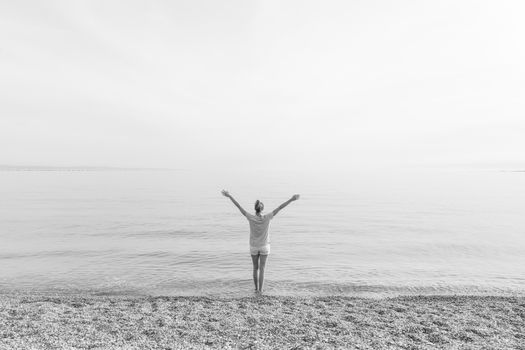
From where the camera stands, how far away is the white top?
12.2 metres

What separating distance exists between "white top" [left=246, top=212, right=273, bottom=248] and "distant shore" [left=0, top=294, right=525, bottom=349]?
72.9 inches

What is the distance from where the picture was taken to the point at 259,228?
12.4 metres

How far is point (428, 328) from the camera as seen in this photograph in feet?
30.5

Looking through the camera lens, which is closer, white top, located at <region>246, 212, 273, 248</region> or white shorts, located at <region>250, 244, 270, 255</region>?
white top, located at <region>246, 212, 273, 248</region>

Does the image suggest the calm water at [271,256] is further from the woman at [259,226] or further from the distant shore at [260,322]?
the woman at [259,226]

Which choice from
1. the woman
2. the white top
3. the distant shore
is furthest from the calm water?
the white top

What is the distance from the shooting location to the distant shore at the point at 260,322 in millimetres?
Answer: 8164

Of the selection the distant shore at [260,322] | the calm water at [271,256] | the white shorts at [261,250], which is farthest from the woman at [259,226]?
the calm water at [271,256]

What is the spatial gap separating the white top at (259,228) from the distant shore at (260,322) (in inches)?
72.9

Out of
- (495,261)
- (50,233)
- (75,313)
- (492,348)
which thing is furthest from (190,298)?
(50,233)

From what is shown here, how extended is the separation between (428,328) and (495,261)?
510 inches

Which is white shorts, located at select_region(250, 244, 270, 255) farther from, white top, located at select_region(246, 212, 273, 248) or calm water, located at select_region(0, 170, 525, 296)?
calm water, located at select_region(0, 170, 525, 296)

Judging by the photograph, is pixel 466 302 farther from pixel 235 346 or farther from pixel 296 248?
pixel 296 248

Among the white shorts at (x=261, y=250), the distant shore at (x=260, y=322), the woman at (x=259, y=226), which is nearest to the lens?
the distant shore at (x=260, y=322)
